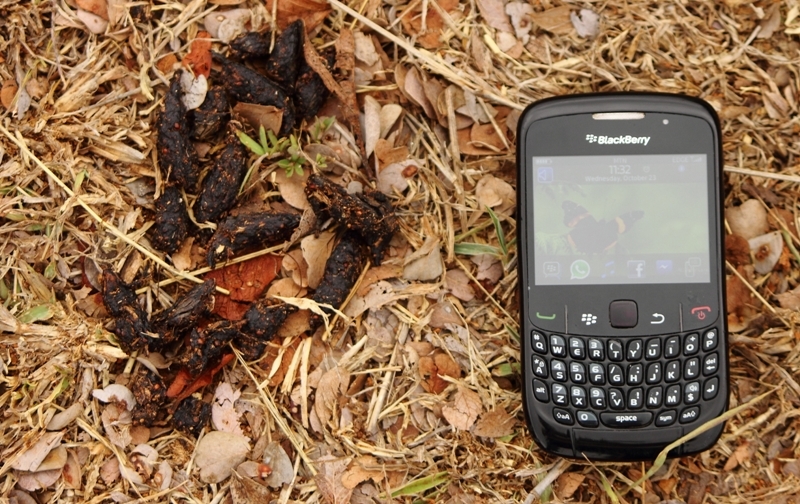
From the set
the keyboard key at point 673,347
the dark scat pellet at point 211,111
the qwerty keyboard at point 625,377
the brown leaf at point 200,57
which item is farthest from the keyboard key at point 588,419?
the brown leaf at point 200,57

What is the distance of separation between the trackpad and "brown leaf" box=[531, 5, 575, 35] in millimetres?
974

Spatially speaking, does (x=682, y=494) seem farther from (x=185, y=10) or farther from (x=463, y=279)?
(x=185, y=10)

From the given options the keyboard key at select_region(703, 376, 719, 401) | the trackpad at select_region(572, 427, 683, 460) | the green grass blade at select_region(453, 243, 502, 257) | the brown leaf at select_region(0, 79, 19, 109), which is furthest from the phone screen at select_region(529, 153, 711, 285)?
the brown leaf at select_region(0, 79, 19, 109)

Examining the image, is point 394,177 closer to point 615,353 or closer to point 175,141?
point 175,141

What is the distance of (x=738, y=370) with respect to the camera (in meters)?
1.71

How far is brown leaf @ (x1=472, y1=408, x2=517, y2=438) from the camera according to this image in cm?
163

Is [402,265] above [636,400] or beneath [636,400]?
above

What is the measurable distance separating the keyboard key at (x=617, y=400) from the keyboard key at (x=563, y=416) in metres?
0.10

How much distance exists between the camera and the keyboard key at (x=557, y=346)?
1611 mm

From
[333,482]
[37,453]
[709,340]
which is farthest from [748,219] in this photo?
[37,453]

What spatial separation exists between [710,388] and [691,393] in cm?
5

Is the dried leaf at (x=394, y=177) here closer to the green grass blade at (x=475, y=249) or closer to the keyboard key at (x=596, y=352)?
the green grass blade at (x=475, y=249)

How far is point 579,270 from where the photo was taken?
163 centimetres

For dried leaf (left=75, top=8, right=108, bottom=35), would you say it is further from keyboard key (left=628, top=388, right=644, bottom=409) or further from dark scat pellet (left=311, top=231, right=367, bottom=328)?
keyboard key (left=628, top=388, right=644, bottom=409)
